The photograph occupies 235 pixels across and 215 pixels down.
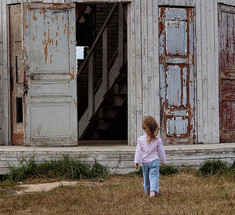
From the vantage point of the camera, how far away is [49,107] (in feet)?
27.8

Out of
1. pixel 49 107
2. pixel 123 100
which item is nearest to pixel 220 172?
pixel 49 107

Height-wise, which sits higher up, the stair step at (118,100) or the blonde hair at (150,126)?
the stair step at (118,100)

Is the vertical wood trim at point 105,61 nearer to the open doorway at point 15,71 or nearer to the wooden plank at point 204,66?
the open doorway at point 15,71

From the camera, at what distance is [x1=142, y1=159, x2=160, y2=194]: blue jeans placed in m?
5.65

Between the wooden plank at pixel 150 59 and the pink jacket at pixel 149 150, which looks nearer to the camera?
the pink jacket at pixel 149 150

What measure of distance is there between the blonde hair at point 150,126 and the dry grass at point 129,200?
0.73m

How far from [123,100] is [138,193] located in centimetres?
669

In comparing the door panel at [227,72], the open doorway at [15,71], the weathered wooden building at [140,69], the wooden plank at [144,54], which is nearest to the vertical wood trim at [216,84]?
the weathered wooden building at [140,69]

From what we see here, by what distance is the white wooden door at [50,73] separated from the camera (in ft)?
27.6

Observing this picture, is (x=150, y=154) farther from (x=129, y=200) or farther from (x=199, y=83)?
(x=199, y=83)

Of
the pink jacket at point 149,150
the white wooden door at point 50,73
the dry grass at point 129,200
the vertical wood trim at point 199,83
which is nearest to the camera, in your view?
the dry grass at point 129,200

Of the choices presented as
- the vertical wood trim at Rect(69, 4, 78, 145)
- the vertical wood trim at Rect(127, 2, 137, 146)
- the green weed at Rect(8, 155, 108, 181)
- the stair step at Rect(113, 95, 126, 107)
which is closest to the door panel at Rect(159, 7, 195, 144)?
the vertical wood trim at Rect(127, 2, 137, 146)

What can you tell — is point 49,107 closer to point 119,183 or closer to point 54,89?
point 54,89

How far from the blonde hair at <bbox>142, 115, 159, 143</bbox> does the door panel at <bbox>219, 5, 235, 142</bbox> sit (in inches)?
154
